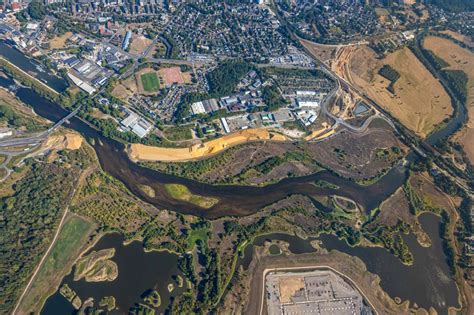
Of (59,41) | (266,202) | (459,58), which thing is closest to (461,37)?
(459,58)

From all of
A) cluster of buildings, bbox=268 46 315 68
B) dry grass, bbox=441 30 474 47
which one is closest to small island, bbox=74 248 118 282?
cluster of buildings, bbox=268 46 315 68

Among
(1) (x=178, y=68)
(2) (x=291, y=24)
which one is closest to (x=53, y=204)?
(1) (x=178, y=68)

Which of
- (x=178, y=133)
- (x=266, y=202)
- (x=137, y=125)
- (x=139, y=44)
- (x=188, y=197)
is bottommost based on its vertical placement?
(x=188, y=197)

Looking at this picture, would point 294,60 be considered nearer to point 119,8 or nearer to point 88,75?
point 88,75

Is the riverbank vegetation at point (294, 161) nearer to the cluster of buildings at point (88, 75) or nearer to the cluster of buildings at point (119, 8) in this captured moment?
the cluster of buildings at point (88, 75)

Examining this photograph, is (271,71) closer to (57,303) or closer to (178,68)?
(178,68)

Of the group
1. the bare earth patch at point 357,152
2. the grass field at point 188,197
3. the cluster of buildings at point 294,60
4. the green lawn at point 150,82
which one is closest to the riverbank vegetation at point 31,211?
the grass field at point 188,197
